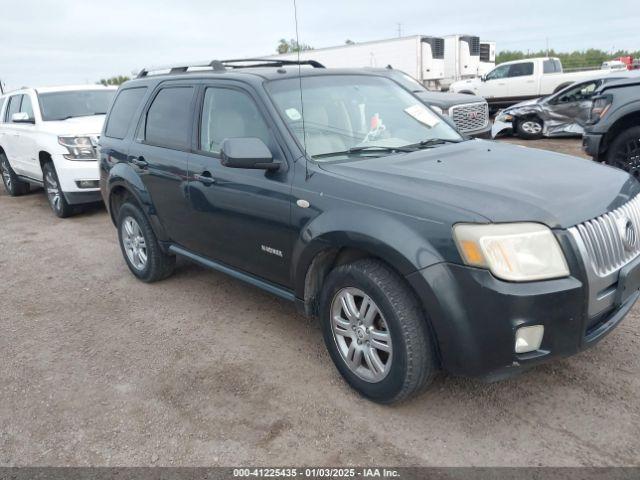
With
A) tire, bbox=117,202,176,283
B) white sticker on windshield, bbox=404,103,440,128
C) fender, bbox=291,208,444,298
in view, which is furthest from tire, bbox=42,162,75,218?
fender, bbox=291,208,444,298

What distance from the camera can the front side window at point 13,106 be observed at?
9241mm

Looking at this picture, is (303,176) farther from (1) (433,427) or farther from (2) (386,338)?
(1) (433,427)

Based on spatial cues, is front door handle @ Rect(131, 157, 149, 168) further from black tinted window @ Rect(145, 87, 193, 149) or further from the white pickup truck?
the white pickup truck

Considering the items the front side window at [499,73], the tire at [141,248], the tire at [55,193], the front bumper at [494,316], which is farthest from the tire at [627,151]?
the front side window at [499,73]

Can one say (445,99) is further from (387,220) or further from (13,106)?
(387,220)

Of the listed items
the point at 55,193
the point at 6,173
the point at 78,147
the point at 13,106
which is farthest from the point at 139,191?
the point at 6,173

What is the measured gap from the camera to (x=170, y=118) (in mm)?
4367

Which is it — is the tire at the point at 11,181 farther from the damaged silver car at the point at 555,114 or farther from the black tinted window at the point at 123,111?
the damaged silver car at the point at 555,114

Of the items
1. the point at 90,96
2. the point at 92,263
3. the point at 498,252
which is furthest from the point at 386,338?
the point at 90,96

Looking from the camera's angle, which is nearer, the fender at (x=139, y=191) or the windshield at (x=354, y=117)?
the windshield at (x=354, y=117)

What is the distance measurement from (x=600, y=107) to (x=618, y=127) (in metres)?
0.34

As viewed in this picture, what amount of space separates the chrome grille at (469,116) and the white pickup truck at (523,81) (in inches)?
343

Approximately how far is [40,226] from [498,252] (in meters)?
7.21

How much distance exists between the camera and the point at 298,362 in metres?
3.55
